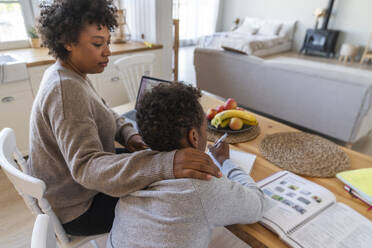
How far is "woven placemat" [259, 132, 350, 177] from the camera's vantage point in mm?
1025

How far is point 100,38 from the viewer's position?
38.0 inches

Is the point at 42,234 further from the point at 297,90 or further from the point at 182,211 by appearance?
the point at 297,90

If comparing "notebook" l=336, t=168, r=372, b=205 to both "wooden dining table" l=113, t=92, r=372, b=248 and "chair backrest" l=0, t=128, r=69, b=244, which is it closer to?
"wooden dining table" l=113, t=92, r=372, b=248

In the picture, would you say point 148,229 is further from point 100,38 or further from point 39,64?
point 39,64

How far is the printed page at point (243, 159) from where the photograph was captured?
103cm

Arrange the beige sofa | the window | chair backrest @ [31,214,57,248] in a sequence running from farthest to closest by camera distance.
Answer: the window < the beige sofa < chair backrest @ [31,214,57,248]

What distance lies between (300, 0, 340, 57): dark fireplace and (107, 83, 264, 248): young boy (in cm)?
660

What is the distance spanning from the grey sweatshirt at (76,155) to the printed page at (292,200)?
0.37 m

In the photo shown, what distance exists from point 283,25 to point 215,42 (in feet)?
6.21

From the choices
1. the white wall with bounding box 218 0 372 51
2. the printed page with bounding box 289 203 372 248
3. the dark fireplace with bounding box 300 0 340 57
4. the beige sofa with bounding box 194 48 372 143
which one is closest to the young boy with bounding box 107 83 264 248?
the printed page with bounding box 289 203 372 248

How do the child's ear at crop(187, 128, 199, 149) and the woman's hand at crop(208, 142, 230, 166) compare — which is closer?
the child's ear at crop(187, 128, 199, 149)

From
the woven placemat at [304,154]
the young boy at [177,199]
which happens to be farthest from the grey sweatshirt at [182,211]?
the woven placemat at [304,154]

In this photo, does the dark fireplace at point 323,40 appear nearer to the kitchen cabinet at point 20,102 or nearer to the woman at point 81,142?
the kitchen cabinet at point 20,102

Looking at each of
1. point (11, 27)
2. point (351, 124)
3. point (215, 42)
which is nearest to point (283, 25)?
point (215, 42)
